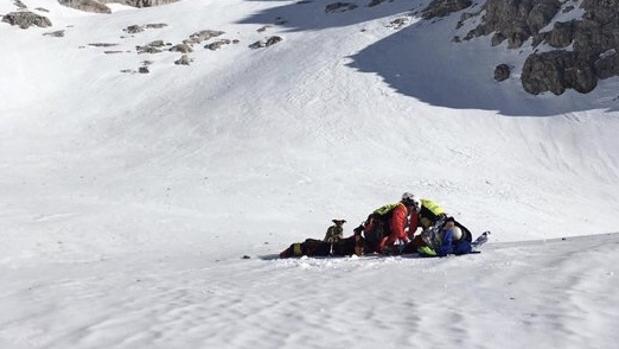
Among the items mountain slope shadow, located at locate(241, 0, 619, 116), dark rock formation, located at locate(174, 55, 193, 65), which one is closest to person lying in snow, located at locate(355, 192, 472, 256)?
mountain slope shadow, located at locate(241, 0, 619, 116)

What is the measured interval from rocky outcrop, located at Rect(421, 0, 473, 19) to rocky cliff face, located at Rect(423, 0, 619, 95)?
14.4ft

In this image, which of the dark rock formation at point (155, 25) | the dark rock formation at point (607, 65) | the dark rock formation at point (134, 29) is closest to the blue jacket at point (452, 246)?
the dark rock formation at point (607, 65)

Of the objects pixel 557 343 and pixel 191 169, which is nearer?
pixel 557 343

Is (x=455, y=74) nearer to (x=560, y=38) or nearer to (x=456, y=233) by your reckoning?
(x=560, y=38)

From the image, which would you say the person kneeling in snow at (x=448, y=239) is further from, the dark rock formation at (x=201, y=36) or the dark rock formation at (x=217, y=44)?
the dark rock formation at (x=201, y=36)

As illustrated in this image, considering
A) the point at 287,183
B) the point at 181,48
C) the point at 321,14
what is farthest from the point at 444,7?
the point at 287,183

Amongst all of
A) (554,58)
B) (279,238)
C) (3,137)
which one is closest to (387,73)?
(554,58)

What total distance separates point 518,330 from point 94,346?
3703mm

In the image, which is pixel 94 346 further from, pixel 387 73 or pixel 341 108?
pixel 387 73

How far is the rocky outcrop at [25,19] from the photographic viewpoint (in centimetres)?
5003

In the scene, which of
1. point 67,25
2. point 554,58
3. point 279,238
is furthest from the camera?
point 67,25

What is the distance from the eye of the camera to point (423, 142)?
26.7 m

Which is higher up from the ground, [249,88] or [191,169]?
[249,88]

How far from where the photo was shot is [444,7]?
144 ft
